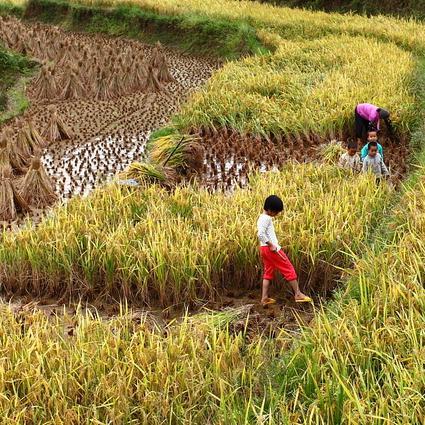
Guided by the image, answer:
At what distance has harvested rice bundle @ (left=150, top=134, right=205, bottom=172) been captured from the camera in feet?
20.9

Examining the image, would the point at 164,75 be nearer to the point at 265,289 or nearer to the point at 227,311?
the point at 265,289

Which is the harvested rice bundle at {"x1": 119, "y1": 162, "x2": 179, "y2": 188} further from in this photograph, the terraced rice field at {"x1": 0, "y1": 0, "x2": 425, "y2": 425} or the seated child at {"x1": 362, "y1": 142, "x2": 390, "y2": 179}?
the seated child at {"x1": 362, "y1": 142, "x2": 390, "y2": 179}

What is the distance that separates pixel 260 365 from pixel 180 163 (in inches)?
150

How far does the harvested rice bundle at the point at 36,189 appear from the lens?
570 cm

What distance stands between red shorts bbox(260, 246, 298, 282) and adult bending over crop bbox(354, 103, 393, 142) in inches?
134

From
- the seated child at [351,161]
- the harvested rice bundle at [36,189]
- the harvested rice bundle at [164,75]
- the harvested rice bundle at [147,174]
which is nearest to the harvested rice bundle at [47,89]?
the harvested rice bundle at [164,75]

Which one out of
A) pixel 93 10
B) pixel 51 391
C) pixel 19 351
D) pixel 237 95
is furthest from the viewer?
pixel 93 10

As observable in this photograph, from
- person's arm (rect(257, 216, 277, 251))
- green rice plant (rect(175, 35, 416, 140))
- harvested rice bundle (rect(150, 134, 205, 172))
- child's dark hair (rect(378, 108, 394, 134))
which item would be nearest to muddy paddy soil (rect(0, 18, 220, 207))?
harvested rice bundle (rect(150, 134, 205, 172))

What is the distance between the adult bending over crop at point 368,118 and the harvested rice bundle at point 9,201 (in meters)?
4.02

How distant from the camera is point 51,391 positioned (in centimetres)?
270

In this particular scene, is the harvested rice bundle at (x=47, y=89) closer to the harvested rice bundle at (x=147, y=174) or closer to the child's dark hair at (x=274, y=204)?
the harvested rice bundle at (x=147, y=174)

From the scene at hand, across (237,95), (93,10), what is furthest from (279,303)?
(93,10)

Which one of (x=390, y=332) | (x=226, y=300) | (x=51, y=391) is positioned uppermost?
(x=390, y=332)

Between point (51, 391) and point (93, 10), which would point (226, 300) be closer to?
point (51, 391)
